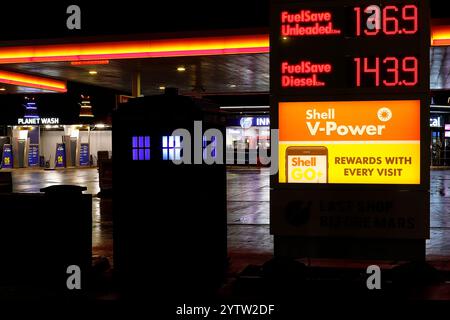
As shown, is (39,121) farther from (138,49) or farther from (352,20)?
(352,20)

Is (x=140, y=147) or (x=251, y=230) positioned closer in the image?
(x=140, y=147)

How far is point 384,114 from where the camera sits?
7.59 meters

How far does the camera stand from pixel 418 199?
24.9ft

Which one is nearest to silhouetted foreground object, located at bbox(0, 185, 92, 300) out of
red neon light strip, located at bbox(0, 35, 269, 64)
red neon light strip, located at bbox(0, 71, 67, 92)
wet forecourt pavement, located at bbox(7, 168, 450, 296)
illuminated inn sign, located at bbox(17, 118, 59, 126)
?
wet forecourt pavement, located at bbox(7, 168, 450, 296)

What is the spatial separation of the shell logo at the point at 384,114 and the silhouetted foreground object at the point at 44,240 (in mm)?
3944

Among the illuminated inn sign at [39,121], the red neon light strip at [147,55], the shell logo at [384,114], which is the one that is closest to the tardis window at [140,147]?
the shell logo at [384,114]

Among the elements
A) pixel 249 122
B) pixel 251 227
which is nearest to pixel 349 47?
pixel 251 227

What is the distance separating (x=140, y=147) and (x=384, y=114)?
3078 millimetres

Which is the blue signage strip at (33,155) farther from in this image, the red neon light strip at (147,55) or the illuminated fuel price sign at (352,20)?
the illuminated fuel price sign at (352,20)

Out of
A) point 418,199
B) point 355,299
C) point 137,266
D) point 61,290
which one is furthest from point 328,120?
point 61,290

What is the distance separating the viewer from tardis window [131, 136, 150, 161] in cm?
765

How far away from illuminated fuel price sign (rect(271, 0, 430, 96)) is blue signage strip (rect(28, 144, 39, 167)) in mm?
36873

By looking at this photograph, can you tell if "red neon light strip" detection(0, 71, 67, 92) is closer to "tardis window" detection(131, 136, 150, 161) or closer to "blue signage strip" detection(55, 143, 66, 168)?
"blue signage strip" detection(55, 143, 66, 168)
